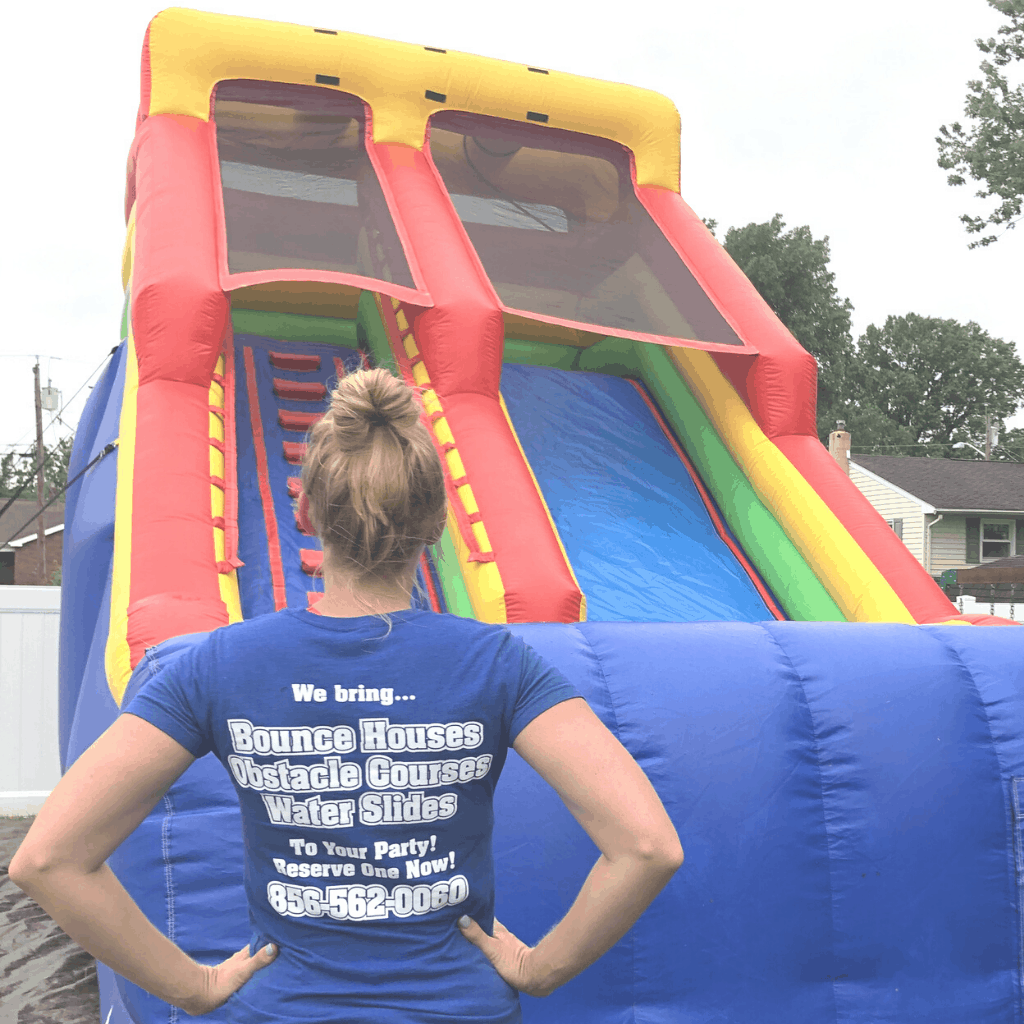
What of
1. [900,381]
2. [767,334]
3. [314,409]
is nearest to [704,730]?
[767,334]

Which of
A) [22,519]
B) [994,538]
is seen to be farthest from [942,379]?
[22,519]

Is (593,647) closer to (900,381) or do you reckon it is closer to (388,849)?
(388,849)

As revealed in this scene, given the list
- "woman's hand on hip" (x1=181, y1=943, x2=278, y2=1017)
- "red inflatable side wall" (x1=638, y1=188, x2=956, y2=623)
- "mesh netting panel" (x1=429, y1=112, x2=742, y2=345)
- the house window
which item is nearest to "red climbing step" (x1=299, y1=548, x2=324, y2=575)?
"mesh netting panel" (x1=429, y1=112, x2=742, y2=345)

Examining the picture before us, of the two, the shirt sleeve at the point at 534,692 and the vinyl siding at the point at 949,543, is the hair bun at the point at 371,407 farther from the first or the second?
the vinyl siding at the point at 949,543

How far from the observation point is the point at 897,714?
7.54 ft

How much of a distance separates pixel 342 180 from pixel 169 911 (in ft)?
12.3

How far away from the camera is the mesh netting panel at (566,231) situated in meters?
4.39

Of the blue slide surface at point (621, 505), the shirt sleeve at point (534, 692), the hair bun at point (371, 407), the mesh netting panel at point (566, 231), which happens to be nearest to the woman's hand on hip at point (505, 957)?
the shirt sleeve at point (534, 692)

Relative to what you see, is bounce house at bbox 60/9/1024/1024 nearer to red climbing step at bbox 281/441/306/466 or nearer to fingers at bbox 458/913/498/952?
red climbing step at bbox 281/441/306/466

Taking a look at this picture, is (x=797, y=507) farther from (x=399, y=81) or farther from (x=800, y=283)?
(x=800, y=283)

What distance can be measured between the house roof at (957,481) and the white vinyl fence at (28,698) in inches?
696

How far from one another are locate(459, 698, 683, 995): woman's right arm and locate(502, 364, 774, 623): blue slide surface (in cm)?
269

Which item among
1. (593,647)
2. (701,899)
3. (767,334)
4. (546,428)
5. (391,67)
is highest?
(391,67)

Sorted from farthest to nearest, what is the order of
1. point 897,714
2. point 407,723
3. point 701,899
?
point 897,714, point 701,899, point 407,723
